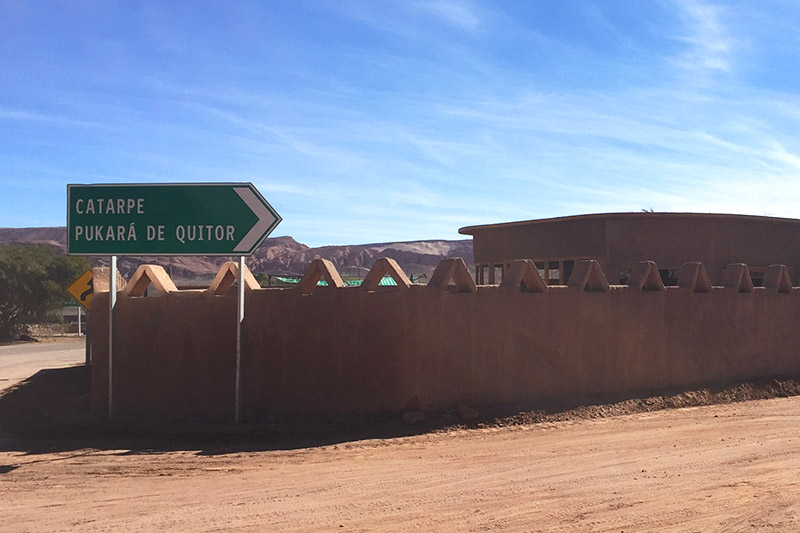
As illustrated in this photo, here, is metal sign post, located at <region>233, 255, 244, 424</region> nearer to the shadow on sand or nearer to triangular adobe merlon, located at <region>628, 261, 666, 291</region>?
the shadow on sand

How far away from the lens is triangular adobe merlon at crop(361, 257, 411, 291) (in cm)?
934

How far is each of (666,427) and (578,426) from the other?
44.1 inches

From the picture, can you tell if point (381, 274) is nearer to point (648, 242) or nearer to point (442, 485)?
point (442, 485)

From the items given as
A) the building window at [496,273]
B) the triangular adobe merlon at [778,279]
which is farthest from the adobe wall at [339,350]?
the building window at [496,273]

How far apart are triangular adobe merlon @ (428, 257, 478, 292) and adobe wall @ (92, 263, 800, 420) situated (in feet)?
0.20

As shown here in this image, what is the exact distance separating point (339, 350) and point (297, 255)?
80925 millimetres

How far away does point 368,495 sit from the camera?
620cm

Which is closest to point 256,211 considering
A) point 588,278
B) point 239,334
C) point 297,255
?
point 239,334

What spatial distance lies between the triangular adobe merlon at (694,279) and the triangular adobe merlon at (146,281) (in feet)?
26.6

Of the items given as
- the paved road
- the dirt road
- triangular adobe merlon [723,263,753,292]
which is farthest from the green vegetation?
triangular adobe merlon [723,263,753,292]

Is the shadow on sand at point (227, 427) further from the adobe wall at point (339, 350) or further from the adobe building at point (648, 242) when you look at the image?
the adobe building at point (648, 242)

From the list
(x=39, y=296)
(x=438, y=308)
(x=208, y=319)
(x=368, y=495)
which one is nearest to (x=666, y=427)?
(x=438, y=308)

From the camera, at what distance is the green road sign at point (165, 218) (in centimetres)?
905

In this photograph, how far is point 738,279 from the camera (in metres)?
12.9
